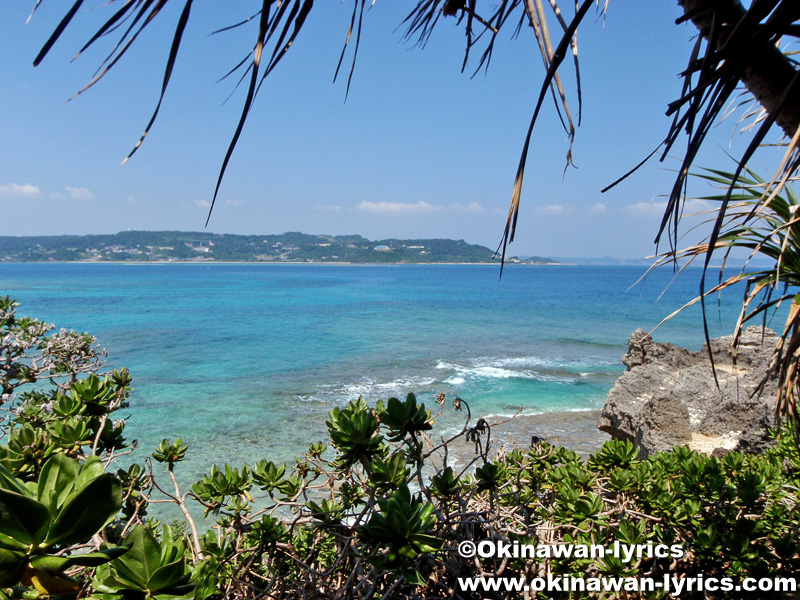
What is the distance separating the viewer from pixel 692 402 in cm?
570

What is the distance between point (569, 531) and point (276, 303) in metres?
40.4

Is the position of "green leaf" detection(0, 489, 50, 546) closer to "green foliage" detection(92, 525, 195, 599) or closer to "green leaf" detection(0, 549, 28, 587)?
"green leaf" detection(0, 549, 28, 587)

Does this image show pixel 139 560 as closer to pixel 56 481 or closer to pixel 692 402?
pixel 56 481

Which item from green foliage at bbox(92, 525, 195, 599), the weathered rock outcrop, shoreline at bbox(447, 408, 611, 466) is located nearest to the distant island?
shoreline at bbox(447, 408, 611, 466)

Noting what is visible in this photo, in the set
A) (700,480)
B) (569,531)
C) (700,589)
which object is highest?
(700,480)

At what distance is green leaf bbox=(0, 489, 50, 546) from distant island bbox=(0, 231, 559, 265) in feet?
492

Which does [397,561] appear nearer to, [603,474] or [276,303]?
[603,474]

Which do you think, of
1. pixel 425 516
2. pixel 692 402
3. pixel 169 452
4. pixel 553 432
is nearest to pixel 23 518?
pixel 425 516

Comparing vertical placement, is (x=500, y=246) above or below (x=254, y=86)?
below

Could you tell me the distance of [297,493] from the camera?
75.8 inches

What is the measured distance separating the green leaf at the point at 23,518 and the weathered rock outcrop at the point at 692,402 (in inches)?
170

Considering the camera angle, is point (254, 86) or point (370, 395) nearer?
point (254, 86)

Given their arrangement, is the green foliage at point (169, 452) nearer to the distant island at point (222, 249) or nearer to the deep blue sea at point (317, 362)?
the deep blue sea at point (317, 362)

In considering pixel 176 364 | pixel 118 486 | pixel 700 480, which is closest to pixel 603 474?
pixel 700 480
